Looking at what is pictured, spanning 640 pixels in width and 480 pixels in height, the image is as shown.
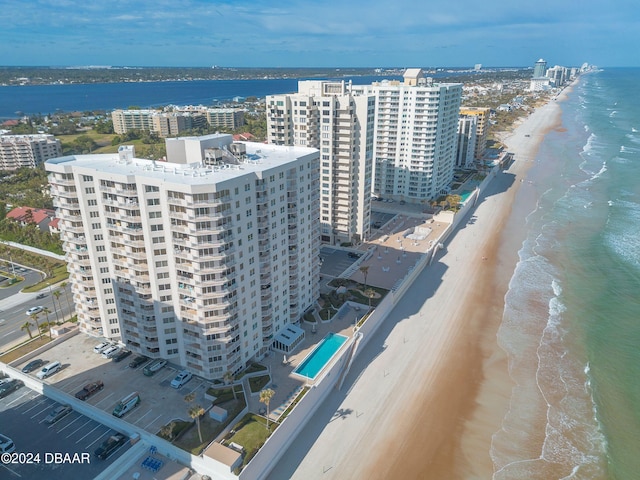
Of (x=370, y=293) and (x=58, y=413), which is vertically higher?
(x=370, y=293)

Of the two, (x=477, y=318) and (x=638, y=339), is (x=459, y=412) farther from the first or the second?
(x=638, y=339)

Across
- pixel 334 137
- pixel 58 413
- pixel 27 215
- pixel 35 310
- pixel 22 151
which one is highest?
pixel 334 137

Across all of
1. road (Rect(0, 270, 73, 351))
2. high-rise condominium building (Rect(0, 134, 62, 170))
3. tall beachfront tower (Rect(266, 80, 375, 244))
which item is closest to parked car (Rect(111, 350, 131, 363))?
road (Rect(0, 270, 73, 351))

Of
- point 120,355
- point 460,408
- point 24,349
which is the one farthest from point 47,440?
point 460,408

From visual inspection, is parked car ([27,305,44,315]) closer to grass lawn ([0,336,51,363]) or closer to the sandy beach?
grass lawn ([0,336,51,363])

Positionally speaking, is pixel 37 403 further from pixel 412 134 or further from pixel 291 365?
pixel 412 134
